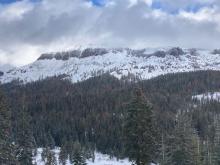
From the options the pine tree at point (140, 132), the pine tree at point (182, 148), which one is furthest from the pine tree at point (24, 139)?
the pine tree at point (182, 148)

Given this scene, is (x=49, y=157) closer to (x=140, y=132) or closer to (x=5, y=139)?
(x=5, y=139)

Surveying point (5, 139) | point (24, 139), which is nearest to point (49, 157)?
point (24, 139)

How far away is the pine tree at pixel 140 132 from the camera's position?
4494 cm

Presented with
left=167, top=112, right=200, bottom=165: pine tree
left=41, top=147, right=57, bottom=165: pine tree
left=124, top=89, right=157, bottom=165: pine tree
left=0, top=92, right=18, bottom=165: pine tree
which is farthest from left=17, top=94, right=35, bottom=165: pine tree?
left=167, top=112, right=200, bottom=165: pine tree

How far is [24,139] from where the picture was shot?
5606cm

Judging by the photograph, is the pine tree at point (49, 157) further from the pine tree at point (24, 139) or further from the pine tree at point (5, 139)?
the pine tree at point (5, 139)

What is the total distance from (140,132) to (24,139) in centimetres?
1676

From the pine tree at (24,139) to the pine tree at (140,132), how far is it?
15123 millimetres

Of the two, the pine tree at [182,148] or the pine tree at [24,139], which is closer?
the pine tree at [24,139]

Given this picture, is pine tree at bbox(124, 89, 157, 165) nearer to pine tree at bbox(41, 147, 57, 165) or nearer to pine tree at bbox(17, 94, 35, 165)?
pine tree at bbox(17, 94, 35, 165)

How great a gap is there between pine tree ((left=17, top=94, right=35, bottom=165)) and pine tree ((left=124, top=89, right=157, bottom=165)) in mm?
15123

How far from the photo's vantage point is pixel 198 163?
60.1 metres

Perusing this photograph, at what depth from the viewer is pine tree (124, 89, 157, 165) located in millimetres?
44938

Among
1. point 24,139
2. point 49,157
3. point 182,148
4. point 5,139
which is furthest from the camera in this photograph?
point 49,157
